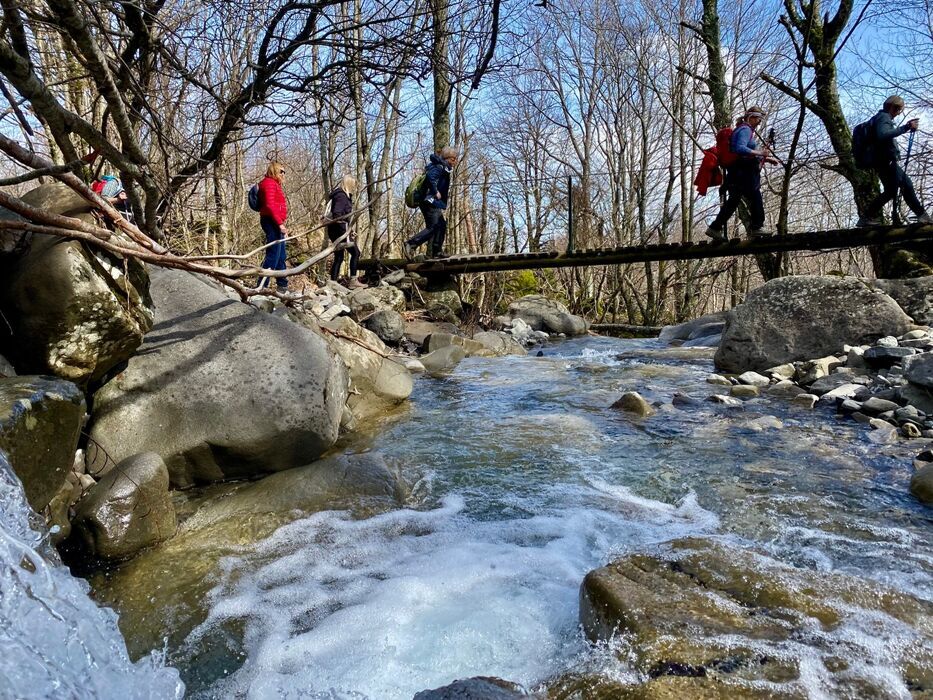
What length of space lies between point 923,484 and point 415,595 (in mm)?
2615

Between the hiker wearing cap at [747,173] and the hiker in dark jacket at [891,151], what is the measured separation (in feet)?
4.19

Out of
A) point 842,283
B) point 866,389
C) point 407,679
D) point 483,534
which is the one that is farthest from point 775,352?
A: point 407,679

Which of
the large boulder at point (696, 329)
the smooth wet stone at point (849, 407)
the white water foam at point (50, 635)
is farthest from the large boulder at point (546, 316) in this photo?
the white water foam at point (50, 635)

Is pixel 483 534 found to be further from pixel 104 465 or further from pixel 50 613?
pixel 104 465

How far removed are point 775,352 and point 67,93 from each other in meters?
8.26

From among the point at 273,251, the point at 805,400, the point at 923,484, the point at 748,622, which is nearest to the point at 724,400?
the point at 805,400

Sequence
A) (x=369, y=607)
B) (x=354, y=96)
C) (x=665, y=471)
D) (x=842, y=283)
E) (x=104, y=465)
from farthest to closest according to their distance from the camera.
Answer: (x=842, y=283)
(x=665, y=471)
(x=354, y=96)
(x=104, y=465)
(x=369, y=607)

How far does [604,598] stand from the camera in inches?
73.5

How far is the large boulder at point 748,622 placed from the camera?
1534mm

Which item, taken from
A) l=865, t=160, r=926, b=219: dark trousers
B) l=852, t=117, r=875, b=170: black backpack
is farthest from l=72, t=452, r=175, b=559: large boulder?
l=865, t=160, r=926, b=219: dark trousers

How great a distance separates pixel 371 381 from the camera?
527cm

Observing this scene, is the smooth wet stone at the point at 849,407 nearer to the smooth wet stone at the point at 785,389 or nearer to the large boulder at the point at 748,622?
the smooth wet stone at the point at 785,389

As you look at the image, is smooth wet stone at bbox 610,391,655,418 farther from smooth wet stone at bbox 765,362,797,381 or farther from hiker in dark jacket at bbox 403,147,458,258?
hiker in dark jacket at bbox 403,147,458,258

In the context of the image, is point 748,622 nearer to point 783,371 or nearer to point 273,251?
point 783,371
